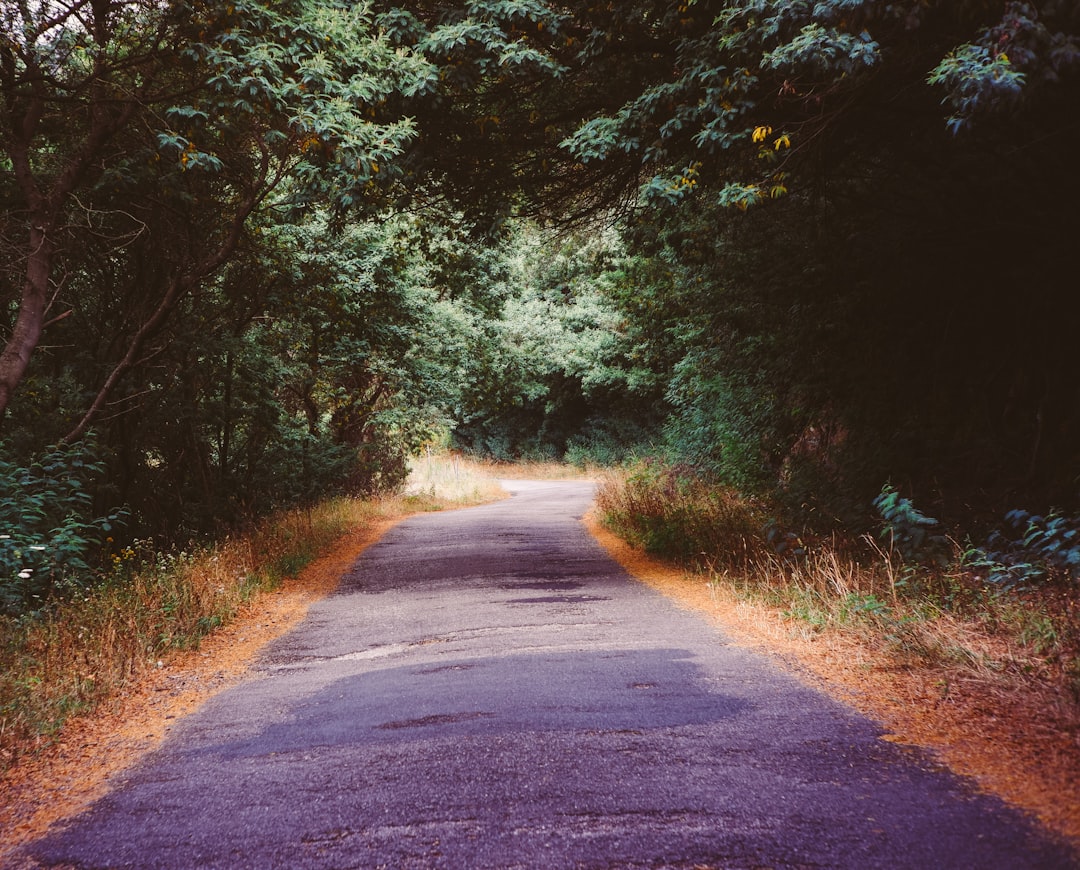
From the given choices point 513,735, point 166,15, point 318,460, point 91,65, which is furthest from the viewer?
point 318,460

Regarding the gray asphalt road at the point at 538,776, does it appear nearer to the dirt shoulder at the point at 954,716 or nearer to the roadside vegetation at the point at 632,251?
the dirt shoulder at the point at 954,716

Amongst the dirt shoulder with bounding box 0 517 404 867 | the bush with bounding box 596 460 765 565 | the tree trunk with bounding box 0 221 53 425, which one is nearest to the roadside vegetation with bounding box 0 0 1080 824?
the tree trunk with bounding box 0 221 53 425

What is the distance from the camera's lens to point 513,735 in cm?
429

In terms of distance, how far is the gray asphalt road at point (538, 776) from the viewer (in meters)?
3.05

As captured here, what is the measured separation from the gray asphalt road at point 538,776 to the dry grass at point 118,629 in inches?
33.1

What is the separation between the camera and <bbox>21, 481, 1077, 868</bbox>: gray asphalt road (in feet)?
10.0

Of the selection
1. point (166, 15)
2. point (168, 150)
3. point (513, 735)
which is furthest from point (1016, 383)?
point (166, 15)

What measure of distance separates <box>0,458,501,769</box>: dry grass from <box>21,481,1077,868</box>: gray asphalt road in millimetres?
841

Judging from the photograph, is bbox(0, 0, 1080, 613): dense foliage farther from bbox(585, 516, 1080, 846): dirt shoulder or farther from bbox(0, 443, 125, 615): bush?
bbox(585, 516, 1080, 846): dirt shoulder

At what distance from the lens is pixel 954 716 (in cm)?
435

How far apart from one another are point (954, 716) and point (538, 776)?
2.39 m

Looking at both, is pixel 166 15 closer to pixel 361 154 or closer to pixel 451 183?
pixel 361 154

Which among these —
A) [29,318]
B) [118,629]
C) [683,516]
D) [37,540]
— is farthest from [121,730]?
[683,516]

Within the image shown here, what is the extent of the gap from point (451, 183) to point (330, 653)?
621 centimetres
